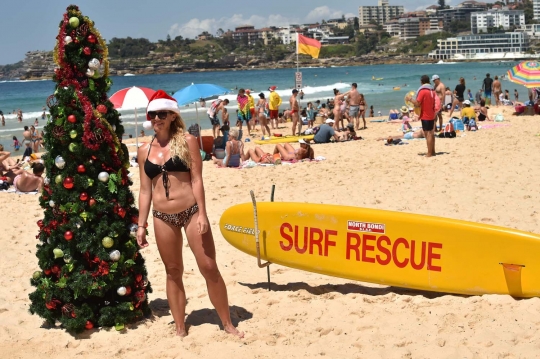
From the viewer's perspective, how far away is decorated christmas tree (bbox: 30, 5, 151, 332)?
460 cm

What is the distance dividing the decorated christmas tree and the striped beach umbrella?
53.0 feet

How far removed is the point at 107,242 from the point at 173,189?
0.70 m

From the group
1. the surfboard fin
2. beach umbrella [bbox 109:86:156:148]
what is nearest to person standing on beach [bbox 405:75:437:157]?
A: beach umbrella [bbox 109:86:156:148]

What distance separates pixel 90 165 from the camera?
4.63 m

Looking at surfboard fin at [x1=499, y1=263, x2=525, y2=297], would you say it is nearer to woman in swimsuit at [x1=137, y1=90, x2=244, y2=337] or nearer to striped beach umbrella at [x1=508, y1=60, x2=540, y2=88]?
woman in swimsuit at [x1=137, y1=90, x2=244, y2=337]

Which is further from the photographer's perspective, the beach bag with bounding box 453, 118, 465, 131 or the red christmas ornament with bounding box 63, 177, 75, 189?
the beach bag with bounding box 453, 118, 465, 131

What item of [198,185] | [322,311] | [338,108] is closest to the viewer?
[198,185]

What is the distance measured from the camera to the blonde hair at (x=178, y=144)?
168 inches

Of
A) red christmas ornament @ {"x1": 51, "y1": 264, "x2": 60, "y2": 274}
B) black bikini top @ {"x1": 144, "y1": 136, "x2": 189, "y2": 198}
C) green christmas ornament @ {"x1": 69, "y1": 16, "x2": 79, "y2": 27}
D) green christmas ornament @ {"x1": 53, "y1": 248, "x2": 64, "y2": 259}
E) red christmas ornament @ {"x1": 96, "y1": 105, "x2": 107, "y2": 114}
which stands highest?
green christmas ornament @ {"x1": 69, "y1": 16, "x2": 79, "y2": 27}

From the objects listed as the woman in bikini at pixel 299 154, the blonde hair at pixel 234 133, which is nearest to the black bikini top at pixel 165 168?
the blonde hair at pixel 234 133

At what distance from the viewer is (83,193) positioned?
15.1 ft

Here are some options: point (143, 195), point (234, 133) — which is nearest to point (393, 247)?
point (143, 195)

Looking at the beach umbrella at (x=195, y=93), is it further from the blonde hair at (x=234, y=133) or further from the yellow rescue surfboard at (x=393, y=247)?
the yellow rescue surfboard at (x=393, y=247)

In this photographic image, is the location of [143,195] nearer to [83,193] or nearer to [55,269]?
[83,193]
